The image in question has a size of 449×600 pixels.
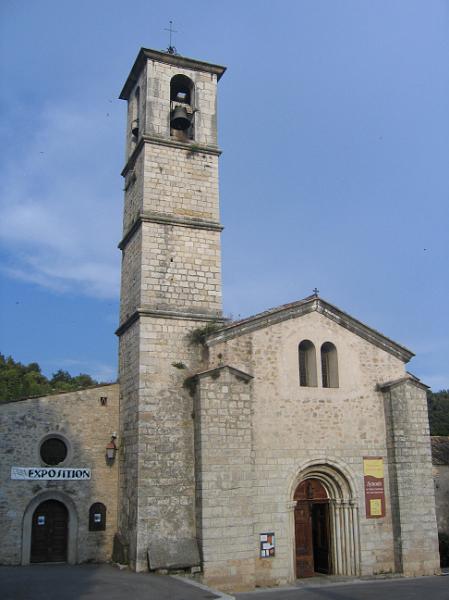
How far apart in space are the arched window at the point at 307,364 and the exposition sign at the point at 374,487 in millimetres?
2762

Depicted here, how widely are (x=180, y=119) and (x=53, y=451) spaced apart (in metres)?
11.1

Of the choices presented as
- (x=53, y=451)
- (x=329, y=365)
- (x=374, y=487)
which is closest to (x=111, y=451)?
(x=53, y=451)

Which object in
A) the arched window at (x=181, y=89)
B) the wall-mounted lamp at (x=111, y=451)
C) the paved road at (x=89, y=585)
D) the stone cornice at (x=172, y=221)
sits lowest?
the paved road at (x=89, y=585)

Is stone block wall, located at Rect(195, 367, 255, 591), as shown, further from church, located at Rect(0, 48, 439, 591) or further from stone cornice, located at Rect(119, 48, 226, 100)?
stone cornice, located at Rect(119, 48, 226, 100)

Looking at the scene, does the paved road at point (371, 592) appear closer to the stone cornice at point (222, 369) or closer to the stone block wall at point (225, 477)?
the stone block wall at point (225, 477)

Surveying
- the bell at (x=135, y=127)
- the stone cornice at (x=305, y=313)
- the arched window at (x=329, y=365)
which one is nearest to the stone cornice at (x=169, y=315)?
the stone cornice at (x=305, y=313)

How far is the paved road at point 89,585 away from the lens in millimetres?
12289

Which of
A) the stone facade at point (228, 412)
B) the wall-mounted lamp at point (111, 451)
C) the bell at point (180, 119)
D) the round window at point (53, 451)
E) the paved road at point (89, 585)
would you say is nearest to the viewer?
the paved road at point (89, 585)

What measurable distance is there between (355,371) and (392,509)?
4085 millimetres

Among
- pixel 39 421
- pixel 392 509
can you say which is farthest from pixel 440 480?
pixel 39 421

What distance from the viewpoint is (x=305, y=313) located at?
59.5ft

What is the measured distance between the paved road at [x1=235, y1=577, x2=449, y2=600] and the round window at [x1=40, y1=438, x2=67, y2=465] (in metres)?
6.43

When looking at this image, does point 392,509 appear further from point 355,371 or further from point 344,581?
point 355,371

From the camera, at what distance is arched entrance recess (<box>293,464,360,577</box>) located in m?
17.0
